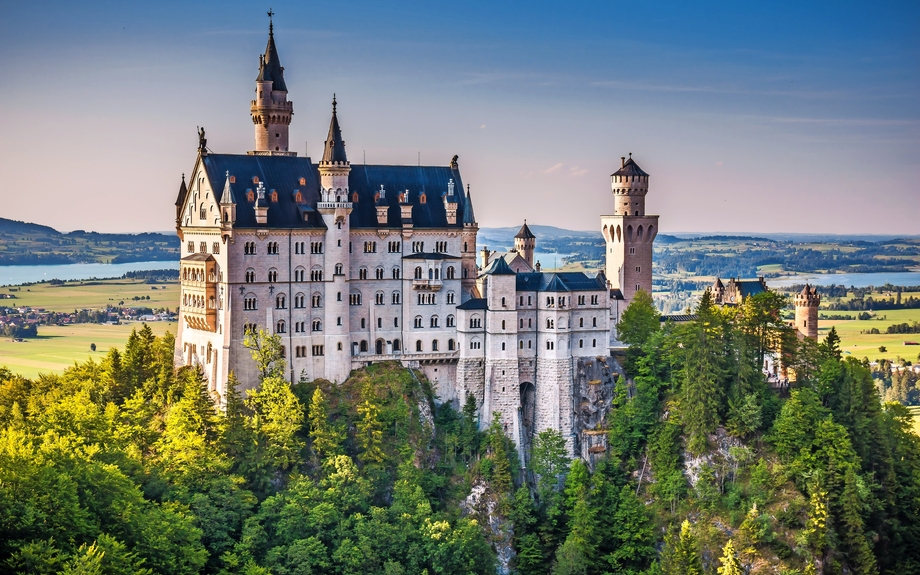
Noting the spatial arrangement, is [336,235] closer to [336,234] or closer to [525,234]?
[336,234]

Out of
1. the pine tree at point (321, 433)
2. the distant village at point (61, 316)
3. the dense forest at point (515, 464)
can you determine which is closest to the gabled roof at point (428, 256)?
the dense forest at point (515, 464)

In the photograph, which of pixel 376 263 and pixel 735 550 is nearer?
pixel 735 550

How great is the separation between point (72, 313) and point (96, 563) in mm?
77428

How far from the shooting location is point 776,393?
367 ft

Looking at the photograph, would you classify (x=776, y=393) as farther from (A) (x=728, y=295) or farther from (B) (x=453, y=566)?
(B) (x=453, y=566)

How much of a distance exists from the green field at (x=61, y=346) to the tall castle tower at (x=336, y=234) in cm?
1964

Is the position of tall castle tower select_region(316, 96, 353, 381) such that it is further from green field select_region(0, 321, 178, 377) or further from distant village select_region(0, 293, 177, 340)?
distant village select_region(0, 293, 177, 340)

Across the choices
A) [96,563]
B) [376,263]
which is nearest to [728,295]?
[376,263]

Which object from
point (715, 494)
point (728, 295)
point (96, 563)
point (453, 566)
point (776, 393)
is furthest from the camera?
point (728, 295)

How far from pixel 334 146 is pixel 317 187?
4082 millimetres

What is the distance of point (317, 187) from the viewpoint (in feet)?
348

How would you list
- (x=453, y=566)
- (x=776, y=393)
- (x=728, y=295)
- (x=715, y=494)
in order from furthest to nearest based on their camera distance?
(x=728, y=295) → (x=776, y=393) → (x=715, y=494) → (x=453, y=566)

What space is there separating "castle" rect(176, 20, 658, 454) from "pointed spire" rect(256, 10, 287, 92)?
13cm

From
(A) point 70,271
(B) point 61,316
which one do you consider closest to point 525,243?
(B) point 61,316
